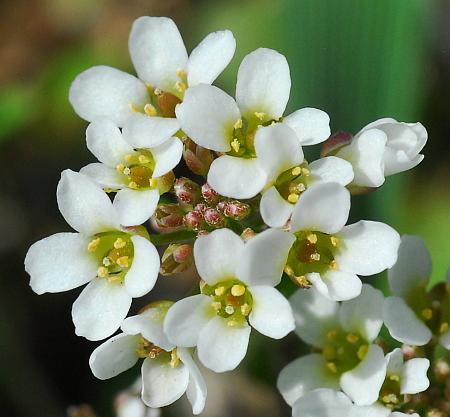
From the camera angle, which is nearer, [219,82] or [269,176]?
[269,176]

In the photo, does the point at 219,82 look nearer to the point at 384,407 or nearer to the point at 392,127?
the point at 392,127

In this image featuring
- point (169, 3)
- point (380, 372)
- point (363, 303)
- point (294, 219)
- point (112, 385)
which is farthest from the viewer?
point (169, 3)

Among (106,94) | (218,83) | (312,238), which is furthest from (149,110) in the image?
(218,83)

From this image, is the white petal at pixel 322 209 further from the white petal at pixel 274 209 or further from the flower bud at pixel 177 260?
the flower bud at pixel 177 260

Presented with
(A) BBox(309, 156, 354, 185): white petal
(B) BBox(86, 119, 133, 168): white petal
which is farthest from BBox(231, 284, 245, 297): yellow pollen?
(B) BBox(86, 119, 133, 168): white petal

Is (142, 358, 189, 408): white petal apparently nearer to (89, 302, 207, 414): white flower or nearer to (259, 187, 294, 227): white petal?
(89, 302, 207, 414): white flower

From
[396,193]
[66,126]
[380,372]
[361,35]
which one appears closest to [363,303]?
[380,372]

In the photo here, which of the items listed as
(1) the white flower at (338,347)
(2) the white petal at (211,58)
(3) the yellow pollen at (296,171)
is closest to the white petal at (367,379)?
(1) the white flower at (338,347)
